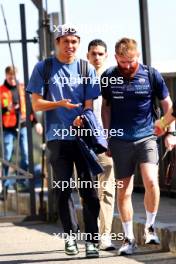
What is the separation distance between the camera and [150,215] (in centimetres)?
877

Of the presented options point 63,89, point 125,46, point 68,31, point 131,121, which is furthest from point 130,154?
point 68,31

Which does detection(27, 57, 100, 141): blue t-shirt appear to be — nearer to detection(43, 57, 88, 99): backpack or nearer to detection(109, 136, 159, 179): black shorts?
detection(43, 57, 88, 99): backpack

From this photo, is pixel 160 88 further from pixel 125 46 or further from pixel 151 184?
pixel 151 184

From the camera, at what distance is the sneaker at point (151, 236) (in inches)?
341

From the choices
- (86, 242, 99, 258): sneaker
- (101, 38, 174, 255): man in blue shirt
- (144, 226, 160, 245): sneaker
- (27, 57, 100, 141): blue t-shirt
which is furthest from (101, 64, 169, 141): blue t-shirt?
(86, 242, 99, 258): sneaker

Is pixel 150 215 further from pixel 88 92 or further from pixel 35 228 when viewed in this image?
pixel 35 228

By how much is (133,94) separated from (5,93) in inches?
239

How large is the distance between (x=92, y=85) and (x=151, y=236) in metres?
1.25

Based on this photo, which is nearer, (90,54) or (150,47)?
(90,54)

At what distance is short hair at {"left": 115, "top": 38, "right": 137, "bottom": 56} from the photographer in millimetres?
8672

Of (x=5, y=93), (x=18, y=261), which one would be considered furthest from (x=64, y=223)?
(x=5, y=93)

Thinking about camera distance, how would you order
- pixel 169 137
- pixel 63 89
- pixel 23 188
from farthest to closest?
pixel 23 188 → pixel 63 89 → pixel 169 137

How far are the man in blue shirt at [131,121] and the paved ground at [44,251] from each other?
0.17m

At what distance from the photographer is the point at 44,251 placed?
951 centimetres
